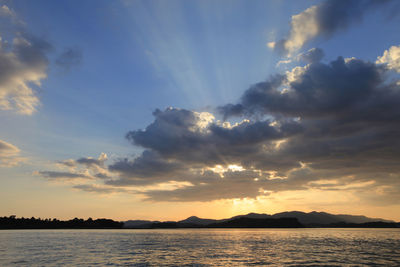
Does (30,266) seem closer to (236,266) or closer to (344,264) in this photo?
(236,266)

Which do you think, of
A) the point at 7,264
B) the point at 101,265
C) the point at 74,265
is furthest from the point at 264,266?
the point at 7,264

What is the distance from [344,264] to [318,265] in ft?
20.0

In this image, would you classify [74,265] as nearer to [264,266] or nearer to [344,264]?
[264,266]

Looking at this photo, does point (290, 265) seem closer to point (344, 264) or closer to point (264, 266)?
point (264, 266)

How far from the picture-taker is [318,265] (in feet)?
181

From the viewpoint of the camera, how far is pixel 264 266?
181ft

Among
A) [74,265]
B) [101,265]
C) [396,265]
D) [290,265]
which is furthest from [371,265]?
[74,265]

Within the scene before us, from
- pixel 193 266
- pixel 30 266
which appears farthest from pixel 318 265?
pixel 30 266

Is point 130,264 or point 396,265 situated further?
point 130,264

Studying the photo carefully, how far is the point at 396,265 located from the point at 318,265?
552 inches

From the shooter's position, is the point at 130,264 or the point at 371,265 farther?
the point at 130,264

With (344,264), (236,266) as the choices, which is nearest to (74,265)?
(236,266)

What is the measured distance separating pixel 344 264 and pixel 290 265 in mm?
11044

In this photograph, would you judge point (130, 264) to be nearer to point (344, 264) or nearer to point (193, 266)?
point (193, 266)
